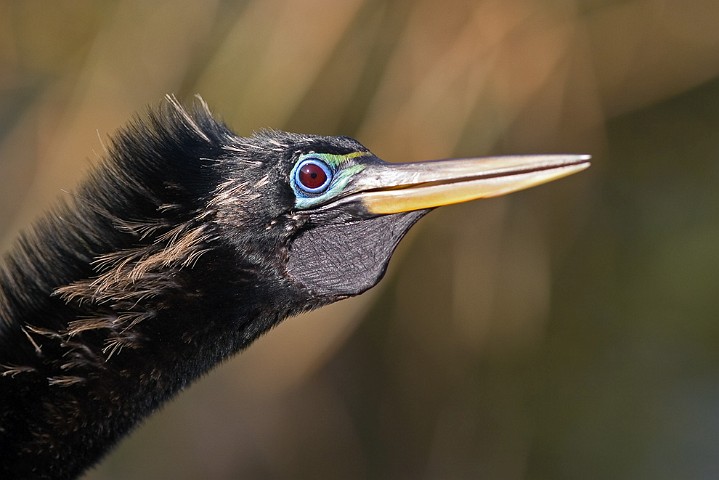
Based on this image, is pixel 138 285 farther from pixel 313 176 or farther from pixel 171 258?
pixel 313 176

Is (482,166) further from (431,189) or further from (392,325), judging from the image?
(392,325)

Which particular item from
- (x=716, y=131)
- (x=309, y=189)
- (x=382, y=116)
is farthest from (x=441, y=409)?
(x=309, y=189)

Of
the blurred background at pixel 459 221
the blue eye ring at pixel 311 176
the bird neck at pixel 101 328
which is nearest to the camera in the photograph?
the bird neck at pixel 101 328

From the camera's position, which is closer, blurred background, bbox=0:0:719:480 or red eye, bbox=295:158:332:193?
red eye, bbox=295:158:332:193

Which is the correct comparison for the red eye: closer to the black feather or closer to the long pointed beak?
the black feather

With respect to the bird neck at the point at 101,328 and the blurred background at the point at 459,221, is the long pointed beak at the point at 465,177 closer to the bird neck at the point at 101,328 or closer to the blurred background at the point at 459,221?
the bird neck at the point at 101,328

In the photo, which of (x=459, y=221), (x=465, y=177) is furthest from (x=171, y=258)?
(x=459, y=221)

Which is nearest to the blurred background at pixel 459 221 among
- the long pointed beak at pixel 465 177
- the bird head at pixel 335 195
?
the bird head at pixel 335 195

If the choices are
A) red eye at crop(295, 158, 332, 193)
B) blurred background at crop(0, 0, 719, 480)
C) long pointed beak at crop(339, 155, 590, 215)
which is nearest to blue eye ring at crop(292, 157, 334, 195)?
red eye at crop(295, 158, 332, 193)
